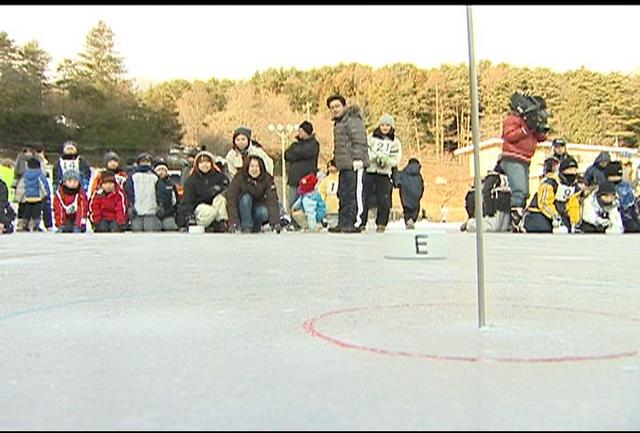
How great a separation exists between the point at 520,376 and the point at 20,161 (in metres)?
11.0

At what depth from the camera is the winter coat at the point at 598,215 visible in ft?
31.2

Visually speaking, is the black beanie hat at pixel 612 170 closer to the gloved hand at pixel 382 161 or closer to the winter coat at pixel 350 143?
the gloved hand at pixel 382 161

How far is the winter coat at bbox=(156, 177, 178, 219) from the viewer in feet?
34.0

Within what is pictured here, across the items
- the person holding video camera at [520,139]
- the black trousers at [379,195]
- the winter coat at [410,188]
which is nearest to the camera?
the person holding video camera at [520,139]

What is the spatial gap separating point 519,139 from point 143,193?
499 cm

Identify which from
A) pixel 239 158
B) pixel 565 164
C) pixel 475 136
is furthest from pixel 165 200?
pixel 475 136

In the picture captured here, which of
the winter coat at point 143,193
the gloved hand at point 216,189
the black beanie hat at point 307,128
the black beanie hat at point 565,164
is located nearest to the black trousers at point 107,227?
the winter coat at point 143,193

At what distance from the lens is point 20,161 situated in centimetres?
1184

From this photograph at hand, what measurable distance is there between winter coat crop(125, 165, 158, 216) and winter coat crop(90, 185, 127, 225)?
9.5 inches

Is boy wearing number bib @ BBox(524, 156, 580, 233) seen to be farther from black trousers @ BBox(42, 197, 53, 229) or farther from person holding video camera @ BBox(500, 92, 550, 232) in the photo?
black trousers @ BBox(42, 197, 53, 229)

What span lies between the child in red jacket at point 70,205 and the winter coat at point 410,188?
4.38 metres

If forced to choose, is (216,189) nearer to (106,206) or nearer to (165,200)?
(165,200)

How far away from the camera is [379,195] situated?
9195 mm

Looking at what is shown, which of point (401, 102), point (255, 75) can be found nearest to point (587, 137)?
point (401, 102)
